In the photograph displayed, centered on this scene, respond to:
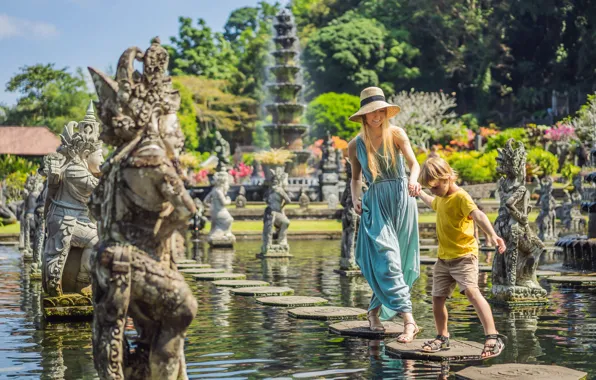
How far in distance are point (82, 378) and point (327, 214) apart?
2492 cm

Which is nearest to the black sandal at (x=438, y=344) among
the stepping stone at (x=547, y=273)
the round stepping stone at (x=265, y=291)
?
the round stepping stone at (x=265, y=291)

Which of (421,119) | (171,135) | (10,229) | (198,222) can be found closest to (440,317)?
(171,135)

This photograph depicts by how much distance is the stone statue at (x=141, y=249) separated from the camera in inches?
189

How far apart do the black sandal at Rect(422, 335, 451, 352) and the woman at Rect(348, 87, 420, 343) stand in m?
0.67

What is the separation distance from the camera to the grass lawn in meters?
26.9

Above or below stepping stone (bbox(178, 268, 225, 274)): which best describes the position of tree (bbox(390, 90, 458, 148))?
above

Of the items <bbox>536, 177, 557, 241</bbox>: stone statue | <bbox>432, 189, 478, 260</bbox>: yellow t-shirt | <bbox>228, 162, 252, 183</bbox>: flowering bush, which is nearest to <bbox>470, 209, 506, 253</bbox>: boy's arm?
<bbox>432, 189, 478, 260</bbox>: yellow t-shirt

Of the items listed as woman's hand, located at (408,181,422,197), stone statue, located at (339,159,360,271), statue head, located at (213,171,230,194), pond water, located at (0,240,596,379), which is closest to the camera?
pond water, located at (0,240,596,379)

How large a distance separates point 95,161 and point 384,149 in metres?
2.94

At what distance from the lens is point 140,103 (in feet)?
16.9

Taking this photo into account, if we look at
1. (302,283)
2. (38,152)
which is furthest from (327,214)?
(38,152)

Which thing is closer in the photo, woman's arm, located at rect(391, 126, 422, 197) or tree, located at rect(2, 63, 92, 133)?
woman's arm, located at rect(391, 126, 422, 197)

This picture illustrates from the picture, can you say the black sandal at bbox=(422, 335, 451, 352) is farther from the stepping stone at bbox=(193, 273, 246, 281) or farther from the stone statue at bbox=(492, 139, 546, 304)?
the stepping stone at bbox=(193, 273, 246, 281)

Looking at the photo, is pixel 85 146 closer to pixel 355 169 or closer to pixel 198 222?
pixel 355 169
